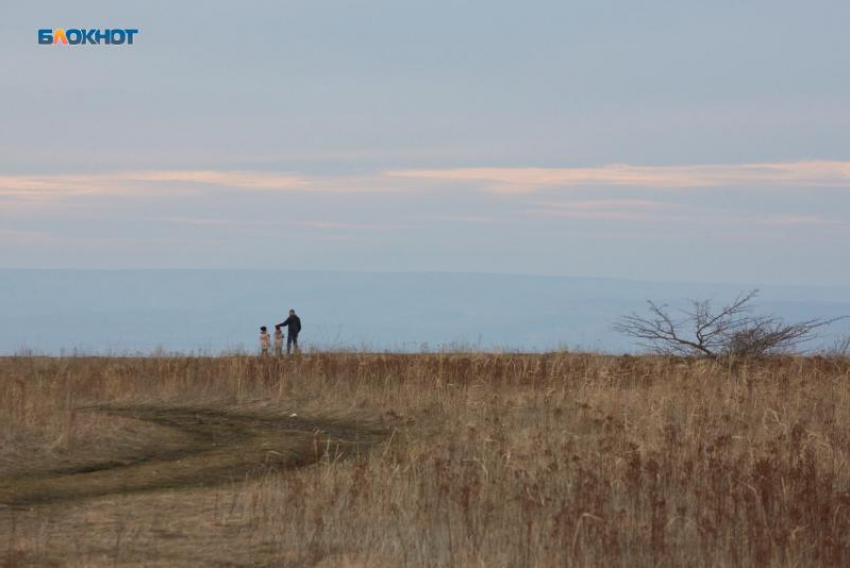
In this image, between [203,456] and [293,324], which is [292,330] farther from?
[203,456]

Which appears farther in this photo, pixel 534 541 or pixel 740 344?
pixel 740 344

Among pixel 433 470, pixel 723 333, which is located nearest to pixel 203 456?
pixel 433 470

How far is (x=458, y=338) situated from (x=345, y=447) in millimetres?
11487

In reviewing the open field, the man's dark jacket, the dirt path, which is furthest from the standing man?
the dirt path

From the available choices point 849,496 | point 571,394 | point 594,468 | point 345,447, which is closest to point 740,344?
point 571,394

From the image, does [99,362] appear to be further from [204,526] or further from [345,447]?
[204,526]

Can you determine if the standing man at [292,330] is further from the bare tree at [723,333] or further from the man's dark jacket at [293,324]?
the bare tree at [723,333]

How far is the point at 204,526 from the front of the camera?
10.2 meters

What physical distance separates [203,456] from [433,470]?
3768 mm

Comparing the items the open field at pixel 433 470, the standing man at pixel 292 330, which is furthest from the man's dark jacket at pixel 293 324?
the open field at pixel 433 470

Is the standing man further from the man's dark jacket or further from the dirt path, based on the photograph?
the dirt path

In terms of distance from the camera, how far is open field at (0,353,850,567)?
29.6ft

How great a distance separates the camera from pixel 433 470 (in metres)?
12.3

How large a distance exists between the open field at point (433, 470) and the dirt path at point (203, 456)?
53 mm
